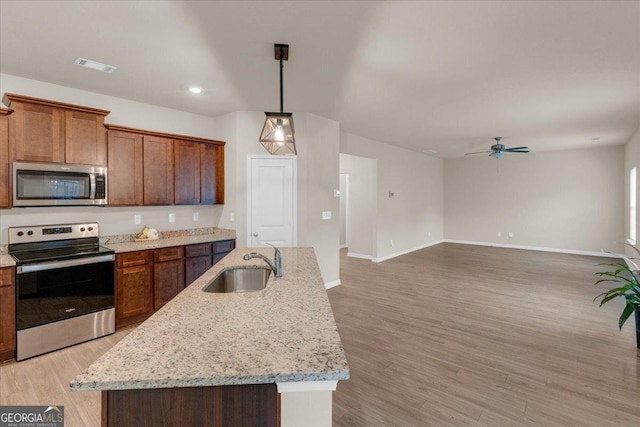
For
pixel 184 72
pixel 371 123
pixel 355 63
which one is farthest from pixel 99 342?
pixel 371 123

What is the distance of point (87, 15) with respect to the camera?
2.16 meters

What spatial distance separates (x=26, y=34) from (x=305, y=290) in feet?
9.72

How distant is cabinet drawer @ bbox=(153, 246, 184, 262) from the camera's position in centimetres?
363

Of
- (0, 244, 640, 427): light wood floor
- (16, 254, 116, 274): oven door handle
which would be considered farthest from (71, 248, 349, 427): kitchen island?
(16, 254, 116, 274): oven door handle

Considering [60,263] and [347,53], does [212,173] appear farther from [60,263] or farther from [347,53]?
[347,53]

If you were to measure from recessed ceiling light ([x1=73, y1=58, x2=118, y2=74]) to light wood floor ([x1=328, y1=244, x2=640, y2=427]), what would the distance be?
143 inches

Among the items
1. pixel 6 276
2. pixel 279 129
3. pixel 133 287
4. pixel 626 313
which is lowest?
pixel 626 313

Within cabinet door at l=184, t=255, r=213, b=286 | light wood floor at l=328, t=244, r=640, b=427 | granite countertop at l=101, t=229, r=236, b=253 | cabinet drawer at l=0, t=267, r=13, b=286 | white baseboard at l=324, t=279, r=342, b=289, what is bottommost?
light wood floor at l=328, t=244, r=640, b=427

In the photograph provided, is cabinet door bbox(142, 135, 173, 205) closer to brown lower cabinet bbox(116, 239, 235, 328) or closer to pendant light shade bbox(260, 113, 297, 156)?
brown lower cabinet bbox(116, 239, 235, 328)

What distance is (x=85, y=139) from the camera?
3.30 m

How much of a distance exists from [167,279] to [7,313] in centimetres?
137

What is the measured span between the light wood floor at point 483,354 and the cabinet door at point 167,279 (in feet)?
6.78

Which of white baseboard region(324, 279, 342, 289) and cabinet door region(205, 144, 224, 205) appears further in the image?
white baseboard region(324, 279, 342, 289)

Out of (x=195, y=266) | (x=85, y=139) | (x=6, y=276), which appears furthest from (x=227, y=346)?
(x=85, y=139)
